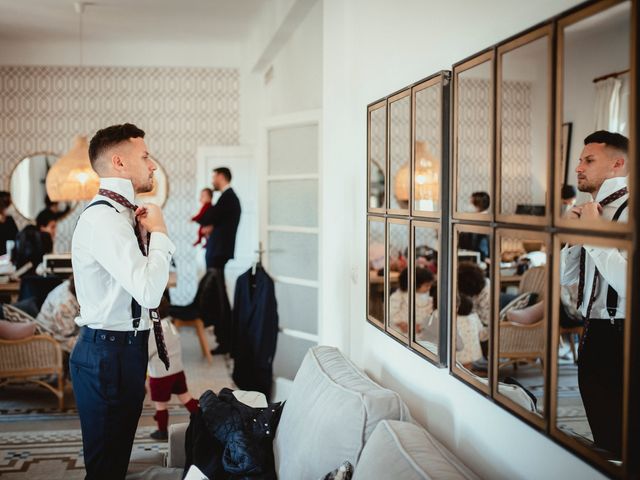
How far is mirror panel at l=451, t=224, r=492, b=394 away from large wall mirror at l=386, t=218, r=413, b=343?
472 mm

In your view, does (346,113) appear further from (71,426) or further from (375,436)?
(71,426)

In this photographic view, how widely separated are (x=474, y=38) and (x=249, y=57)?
618 centimetres

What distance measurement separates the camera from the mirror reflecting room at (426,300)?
221 centimetres

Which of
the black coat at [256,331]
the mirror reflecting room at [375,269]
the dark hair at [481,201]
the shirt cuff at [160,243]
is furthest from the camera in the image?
the black coat at [256,331]

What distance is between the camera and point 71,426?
4.50 m

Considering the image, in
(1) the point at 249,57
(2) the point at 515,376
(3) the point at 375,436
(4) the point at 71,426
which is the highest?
(1) the point at 249,57

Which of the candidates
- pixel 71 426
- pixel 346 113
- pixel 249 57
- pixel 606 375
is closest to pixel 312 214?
pixel 346 113

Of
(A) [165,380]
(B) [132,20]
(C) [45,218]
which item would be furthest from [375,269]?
(C) [45,218]

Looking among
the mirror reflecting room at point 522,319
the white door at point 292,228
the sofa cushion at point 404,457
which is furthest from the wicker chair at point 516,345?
the white door at point 292,228

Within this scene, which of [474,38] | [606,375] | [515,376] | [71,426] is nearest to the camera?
[606,375]

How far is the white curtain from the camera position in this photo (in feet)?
4.41

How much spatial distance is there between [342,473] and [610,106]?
1142 mm

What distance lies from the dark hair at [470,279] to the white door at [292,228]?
8.49ft

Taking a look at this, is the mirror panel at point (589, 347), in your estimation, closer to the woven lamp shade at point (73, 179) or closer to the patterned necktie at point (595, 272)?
the patterned necktie at point (595, 272)
